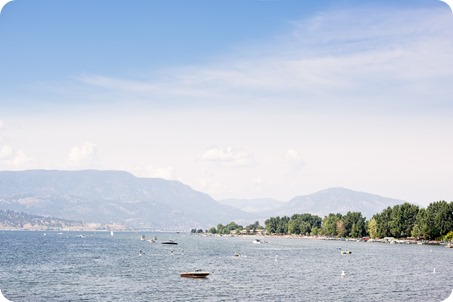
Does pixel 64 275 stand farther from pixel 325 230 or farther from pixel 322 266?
pixel 325 230

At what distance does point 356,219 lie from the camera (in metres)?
183

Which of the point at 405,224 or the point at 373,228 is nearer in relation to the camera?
the point at 405,224

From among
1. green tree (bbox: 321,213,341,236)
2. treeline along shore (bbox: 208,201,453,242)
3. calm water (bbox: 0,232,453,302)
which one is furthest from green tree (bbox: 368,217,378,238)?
calm water (bbox: 0,232,453,302)

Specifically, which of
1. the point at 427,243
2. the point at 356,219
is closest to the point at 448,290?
the point at 427,243

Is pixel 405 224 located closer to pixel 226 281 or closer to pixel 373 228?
pixel 373 228

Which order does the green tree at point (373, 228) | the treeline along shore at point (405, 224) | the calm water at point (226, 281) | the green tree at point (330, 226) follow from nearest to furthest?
the calm water at point (226, 281), the treeline along shore at point (405, 224), the green tree at point (373, 228), the green tree at point (330, 226)

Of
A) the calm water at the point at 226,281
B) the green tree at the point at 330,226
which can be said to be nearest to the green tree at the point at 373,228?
the green tree at the point at 330,226

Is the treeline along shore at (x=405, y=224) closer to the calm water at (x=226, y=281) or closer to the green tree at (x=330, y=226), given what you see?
the green tree at (x=330, y=226)

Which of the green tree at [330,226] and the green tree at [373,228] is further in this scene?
the green tree at [330,226]

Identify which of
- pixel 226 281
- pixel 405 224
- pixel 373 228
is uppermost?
pixel 405 224

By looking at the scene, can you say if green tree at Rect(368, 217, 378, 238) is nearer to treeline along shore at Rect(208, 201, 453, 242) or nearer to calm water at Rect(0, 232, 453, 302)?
treeline along shore at Rect(208, 201, 453, 242)

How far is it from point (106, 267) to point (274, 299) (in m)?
32.1

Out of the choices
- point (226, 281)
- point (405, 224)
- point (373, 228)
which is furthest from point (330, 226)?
point (226, 281)

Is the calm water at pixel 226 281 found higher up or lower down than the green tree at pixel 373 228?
lower down
